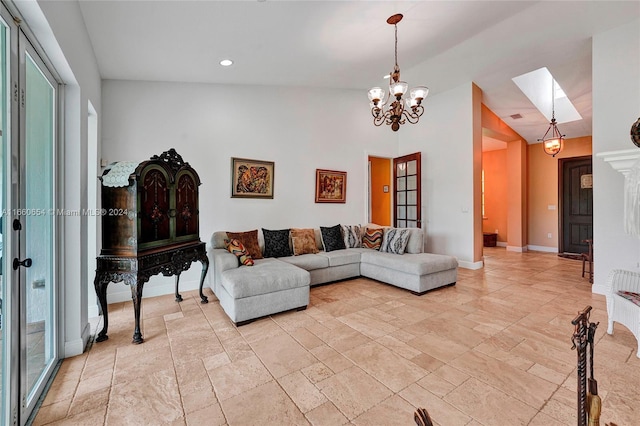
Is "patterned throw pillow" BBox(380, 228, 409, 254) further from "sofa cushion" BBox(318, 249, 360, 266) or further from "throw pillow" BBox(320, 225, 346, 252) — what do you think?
Answer: "throw pillow" BBox(320, 225, 346, 252)

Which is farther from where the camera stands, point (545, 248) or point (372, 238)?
point (545, 248)

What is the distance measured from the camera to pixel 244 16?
2.67 m

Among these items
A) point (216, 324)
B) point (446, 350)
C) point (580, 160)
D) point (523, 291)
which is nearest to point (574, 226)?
point (580, 160)

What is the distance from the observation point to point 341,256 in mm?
4418

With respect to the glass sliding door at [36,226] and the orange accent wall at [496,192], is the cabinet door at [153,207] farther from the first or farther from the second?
the orange accent wall at [496,192]

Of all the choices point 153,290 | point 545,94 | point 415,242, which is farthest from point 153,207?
point 545,94

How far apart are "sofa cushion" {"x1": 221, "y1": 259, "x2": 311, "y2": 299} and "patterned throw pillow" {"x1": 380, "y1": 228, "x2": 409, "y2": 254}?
181cm

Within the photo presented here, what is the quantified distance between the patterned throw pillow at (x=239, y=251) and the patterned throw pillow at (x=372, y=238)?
2.17 metres

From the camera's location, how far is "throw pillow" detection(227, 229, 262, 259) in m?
3.96

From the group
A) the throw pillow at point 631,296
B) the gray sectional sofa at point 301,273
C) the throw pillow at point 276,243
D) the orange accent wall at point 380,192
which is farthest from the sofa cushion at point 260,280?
the orange accent wall at point 380,192

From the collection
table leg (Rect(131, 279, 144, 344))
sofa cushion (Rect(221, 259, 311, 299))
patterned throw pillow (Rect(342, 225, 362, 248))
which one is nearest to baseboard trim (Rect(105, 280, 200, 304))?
table leg (Rect(131, 279, 144, 344))

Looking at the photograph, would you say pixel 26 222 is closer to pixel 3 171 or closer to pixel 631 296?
pixel 3 171

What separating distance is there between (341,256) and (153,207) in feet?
8.59

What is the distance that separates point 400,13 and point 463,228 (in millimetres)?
3749
